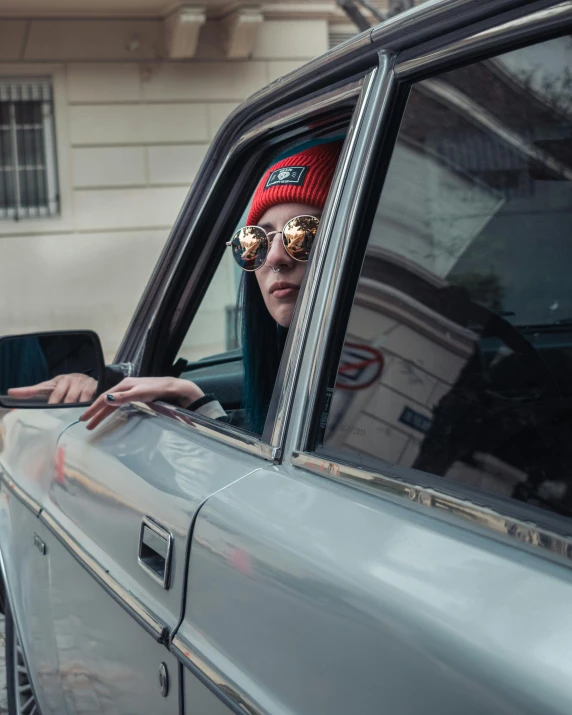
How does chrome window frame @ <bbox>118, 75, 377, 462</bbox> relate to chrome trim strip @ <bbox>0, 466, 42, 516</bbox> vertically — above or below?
above

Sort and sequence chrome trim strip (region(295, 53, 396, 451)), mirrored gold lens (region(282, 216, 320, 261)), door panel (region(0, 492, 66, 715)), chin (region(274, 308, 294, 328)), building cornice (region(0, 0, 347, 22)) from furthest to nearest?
building cornice (region(0, 0, 347, 22)) < door panel (region(0, 492, 66, 715)) < chin (region(274, 308, 294, 328)) < mirrored gold lens (region(282, 216, 320, 261)) < chrome trim strip (region(295, 53, 396, 451))

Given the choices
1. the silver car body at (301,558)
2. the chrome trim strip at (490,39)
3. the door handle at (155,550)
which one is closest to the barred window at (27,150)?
the silver car body at (301,558)

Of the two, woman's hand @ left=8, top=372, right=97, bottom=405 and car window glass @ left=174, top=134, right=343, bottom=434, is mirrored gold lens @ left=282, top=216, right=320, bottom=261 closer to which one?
car window glass @ left=174, top=134, right=343, bottom=434

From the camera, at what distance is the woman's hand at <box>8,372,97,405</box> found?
2.25 metres

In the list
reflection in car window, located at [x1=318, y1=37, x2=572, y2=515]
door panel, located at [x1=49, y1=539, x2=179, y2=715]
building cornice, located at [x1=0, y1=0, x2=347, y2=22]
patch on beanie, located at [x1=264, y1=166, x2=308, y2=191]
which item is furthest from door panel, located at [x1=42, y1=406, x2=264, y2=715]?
building cornice, located at [x1=0, y1=0, x2=347, y2=22]

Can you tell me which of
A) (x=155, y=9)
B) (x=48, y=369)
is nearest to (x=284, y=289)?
(x=48, y=369)

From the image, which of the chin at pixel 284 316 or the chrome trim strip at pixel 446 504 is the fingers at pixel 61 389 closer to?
the chin at pixel 284 316

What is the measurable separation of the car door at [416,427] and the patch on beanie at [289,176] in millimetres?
458

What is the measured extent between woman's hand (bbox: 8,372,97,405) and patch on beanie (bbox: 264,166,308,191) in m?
0.64

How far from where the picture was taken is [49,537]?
2143mm

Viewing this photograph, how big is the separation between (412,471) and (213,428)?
0.53 m

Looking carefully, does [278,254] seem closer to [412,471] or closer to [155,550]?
[155,550]

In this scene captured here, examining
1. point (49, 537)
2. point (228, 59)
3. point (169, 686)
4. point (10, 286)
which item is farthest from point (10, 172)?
point (169, 686)

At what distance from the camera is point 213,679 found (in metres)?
1.33
